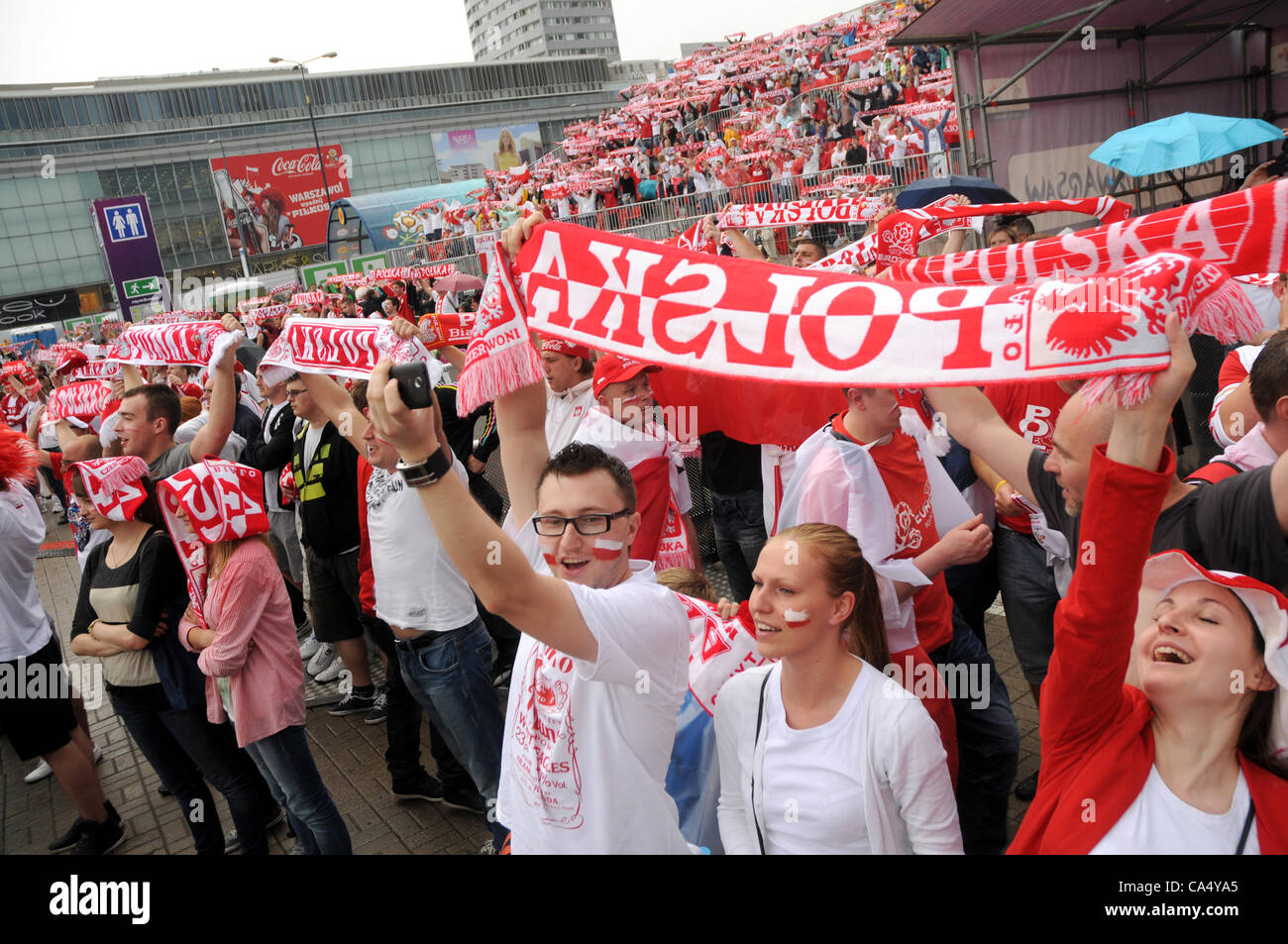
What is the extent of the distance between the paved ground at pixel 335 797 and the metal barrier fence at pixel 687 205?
31.7ft

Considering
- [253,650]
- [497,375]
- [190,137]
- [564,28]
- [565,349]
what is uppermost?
[564,28]

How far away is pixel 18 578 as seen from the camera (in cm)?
477

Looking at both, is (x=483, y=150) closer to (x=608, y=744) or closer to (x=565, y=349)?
(x=565, y=349)

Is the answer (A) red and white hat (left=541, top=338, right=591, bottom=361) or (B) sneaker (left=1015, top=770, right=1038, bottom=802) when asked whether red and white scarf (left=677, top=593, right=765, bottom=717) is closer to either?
(B) sneaker (left=1015, top=770, right=1038, bottom=802)

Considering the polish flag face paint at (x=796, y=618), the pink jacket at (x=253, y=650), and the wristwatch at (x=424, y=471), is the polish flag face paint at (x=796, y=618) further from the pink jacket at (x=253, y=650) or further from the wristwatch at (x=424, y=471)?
the pink jacket at (x=253, y=650)

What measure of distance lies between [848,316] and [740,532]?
3.07 metres

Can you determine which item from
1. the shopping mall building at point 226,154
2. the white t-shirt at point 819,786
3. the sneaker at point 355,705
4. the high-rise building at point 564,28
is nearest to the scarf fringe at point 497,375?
the white t-shirt at point 819,786

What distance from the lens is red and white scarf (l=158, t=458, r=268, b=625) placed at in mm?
3533

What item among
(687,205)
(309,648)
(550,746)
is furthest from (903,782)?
(687,205)

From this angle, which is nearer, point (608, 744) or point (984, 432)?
point (608, 744)

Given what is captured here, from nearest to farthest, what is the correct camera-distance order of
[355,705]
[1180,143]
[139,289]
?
[355,705] < [1180,143] < [139,289]

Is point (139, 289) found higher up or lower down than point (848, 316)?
higher up

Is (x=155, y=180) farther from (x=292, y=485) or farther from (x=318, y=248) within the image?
(x=292, y=485)

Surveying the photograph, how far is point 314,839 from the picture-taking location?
12.2 feet
